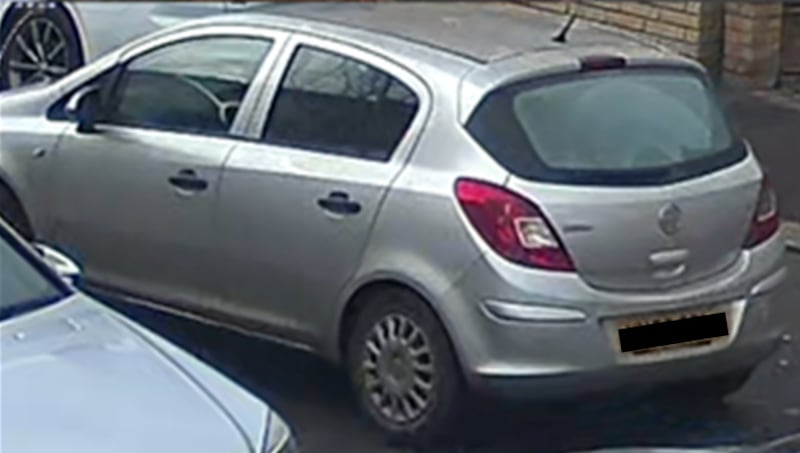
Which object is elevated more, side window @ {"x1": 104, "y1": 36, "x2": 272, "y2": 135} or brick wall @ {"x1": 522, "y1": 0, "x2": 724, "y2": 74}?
side window @ {"x1": 104, "y1": 36, "x2": 272, "y2": 135}

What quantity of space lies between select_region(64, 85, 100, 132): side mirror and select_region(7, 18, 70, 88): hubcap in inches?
161

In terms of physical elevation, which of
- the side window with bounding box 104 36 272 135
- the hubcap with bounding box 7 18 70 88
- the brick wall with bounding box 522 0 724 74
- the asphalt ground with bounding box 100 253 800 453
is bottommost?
the brick wall with bounding box 522 0 724 74

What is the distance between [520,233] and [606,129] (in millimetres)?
560

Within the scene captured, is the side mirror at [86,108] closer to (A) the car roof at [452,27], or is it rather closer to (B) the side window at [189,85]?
(B) the side window at [189,85]

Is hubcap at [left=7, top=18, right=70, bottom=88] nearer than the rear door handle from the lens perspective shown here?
No

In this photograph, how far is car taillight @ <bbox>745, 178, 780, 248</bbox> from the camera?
6.63m

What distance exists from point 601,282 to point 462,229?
499mm

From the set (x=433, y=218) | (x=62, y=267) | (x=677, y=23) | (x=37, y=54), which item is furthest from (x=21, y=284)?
(x=677, y=23)

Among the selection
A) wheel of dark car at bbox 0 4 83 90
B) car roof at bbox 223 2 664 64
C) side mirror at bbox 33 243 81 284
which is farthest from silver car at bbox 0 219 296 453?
wheel of dark car at bbox 0 4 83 90

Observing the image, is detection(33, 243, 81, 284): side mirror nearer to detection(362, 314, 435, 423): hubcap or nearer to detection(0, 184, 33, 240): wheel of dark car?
detection(362, 314, 435, 423): hubcap

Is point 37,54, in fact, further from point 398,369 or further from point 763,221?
point 763,221

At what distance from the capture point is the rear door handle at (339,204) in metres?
6.61

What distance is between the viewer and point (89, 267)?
7676 mm

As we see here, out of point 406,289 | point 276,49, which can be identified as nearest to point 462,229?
point 406,289
